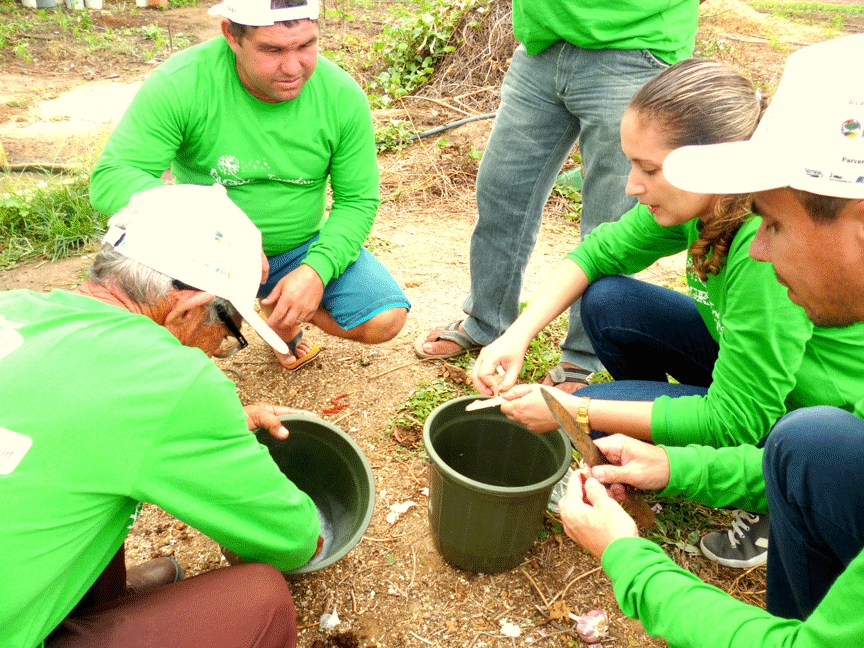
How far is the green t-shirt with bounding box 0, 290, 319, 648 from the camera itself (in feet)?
3.63

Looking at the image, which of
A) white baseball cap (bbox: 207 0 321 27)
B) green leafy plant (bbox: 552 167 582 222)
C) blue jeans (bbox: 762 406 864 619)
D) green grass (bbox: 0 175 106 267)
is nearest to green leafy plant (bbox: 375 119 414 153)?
green leafy plant (bbox: 552 167 582 222)

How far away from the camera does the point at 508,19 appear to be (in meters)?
5.69

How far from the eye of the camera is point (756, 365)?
166 cm

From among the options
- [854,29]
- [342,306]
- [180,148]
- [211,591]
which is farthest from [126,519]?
[854,29]

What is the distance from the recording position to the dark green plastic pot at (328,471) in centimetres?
181

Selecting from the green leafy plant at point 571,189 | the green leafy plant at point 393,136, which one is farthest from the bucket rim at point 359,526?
the green leafy plant at point 393,136

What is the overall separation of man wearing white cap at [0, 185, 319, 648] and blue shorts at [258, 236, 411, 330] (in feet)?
3.11

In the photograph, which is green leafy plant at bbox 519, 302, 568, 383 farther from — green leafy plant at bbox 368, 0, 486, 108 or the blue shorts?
green leafy plant at bbox 368, 0, 486, 108

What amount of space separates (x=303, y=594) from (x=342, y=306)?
1061 mm

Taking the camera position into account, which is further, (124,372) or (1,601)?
(124,372)

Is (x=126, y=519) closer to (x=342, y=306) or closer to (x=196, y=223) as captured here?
(x=196, y=223)

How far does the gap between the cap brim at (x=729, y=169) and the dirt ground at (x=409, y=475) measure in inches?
52.0

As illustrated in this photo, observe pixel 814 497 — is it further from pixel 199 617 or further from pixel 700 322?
pixel 199 617

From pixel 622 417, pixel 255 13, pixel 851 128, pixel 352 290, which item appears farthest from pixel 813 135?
pixel 352 290
